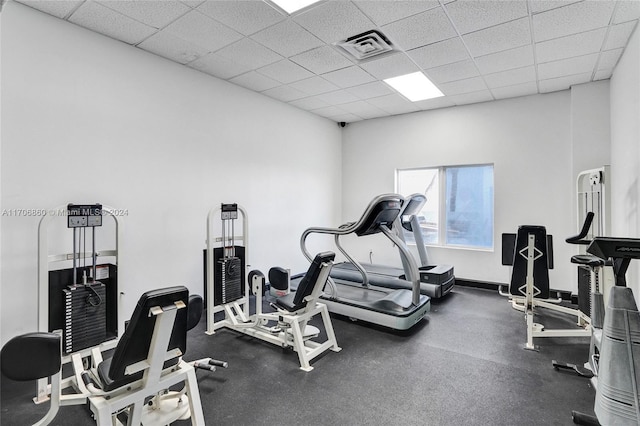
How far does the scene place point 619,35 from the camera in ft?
9.76

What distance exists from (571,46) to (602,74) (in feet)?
3.65

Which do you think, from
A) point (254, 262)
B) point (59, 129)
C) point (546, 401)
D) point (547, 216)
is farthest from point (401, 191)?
point (59, 129)

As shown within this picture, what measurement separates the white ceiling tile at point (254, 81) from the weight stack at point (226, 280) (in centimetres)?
227

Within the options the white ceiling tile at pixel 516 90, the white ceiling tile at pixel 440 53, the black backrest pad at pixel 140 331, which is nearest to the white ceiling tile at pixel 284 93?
the white ceiling tile at pixel 440 53

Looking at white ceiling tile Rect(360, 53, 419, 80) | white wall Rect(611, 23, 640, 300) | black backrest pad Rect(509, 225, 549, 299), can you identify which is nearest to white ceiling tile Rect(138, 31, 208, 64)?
white ceiling tile Rect(360, 53, 419, 80)

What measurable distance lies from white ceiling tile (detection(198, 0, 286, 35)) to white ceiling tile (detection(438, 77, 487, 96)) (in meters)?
2.55

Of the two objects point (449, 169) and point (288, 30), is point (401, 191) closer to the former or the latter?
point (449, 169)

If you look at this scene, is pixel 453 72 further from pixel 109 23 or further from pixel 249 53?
pixel 109 23

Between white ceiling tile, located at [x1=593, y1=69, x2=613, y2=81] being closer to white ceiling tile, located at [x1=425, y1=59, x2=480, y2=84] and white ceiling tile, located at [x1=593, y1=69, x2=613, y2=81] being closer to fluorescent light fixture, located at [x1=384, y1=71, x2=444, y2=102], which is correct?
white ceiling tile, located at [x1=425, y1=59, x2=480, y2=84]

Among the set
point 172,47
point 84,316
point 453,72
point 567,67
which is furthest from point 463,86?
point 84,316

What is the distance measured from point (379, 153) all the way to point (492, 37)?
3.06 meters

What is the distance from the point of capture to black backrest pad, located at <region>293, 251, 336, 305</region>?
2.72 m

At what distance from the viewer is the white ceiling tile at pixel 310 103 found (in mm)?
4977

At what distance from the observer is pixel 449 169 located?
5.41 metres
